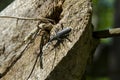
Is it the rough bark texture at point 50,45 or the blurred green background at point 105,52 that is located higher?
the rough bark texture at point 50,45

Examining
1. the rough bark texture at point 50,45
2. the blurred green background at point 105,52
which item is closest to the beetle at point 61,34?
the rough bark texture at point 50,45

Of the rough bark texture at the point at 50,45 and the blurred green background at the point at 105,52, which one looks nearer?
the rough bark texture at the point at 50,45

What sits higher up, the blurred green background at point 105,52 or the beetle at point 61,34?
the beetle at point 61,34

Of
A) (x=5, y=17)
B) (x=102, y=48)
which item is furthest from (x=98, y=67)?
(x=5, y=17)

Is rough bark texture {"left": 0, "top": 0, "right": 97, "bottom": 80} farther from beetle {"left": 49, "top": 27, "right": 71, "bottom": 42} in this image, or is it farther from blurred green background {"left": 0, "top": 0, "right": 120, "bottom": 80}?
blurred green background {"left": 0, "top": 0, "right": 120, "bottom": 80}

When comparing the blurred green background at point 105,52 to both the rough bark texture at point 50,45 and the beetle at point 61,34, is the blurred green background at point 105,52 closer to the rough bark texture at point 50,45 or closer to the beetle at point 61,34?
the rough bark texture at point 50,45

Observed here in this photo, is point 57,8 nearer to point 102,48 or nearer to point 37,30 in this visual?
point 37,30

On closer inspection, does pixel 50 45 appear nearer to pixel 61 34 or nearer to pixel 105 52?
pixel 61 34

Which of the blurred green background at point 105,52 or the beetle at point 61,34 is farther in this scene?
the blurred green background at point 105,52

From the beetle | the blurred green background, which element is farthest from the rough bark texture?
the blurred green background
